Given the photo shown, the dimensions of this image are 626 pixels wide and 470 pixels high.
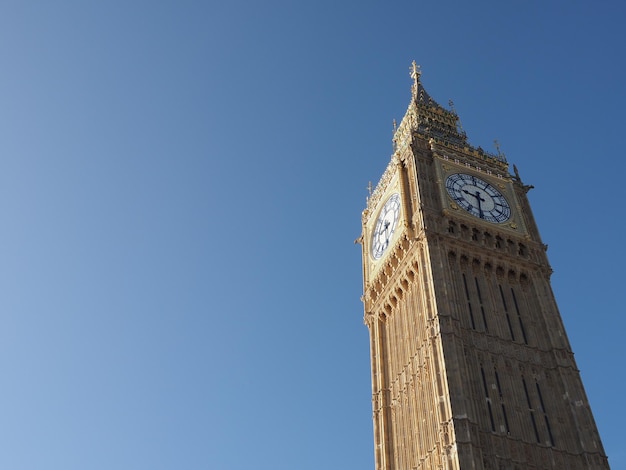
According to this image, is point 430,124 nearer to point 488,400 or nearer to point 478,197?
point 478,197

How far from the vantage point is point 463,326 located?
150ft

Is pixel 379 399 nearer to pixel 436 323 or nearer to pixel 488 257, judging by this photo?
pixel 436 323

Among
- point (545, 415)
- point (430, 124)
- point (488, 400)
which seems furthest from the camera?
point (430, 124)

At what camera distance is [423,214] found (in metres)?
50.9

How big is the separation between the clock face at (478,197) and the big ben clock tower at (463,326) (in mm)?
104

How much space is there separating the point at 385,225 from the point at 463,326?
1289 centimetres

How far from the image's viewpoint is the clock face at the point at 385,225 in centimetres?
5488

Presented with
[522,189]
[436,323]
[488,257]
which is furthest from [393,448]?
[522,189]

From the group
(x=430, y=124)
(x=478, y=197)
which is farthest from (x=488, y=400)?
(x=430, y=124)

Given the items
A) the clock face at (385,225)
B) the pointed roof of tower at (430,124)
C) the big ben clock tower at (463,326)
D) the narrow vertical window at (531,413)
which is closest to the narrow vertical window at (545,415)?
the big ben clock tower at (463,326)

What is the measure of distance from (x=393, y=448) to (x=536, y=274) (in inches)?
603

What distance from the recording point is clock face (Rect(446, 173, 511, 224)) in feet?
176

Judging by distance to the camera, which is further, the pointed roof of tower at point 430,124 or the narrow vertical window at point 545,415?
the pointed roof of tower at point 430,124

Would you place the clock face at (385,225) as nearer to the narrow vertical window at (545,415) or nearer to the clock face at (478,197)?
the clock face at (478,197)
